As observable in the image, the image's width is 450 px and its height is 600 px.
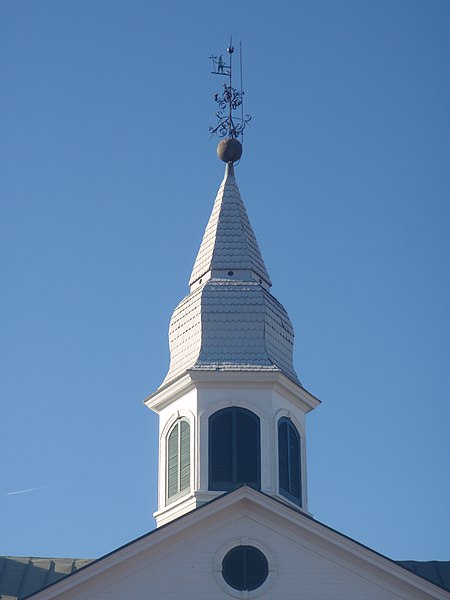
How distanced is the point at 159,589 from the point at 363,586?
15.3 feet

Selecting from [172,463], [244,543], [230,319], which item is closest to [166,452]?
[172,463]

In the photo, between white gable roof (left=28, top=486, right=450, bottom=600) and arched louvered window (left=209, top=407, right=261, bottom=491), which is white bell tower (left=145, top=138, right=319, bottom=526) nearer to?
arched louvered window (left=209, top=407, right=261, bottom=491)

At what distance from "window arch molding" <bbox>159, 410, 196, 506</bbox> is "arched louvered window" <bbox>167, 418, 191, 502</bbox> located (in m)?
0.06

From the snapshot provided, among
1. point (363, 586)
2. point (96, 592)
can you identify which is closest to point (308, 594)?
point (363, 586)

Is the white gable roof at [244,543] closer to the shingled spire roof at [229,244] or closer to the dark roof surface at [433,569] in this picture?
the dark roof surface at [433,569]

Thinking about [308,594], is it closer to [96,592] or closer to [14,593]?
[96,592]

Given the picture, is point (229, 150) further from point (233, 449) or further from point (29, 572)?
point (29, 572)

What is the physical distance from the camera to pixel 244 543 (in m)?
35.5

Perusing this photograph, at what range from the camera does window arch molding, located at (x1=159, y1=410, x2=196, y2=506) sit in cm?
4034

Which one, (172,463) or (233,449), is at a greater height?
(172,463)

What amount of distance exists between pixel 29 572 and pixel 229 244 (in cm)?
1168

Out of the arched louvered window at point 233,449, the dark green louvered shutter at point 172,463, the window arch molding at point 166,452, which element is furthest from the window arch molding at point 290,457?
the dark green louvered shutter at point 172,463

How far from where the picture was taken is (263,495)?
35.6m

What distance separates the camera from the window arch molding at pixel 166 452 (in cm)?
4034
